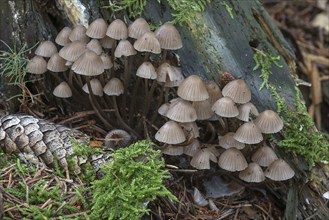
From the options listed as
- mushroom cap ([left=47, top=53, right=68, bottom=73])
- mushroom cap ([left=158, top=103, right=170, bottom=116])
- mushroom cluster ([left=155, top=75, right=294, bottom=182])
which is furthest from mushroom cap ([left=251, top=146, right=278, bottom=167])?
A: mushroom cap ([left=47, top=53, right=68, bottom=73])

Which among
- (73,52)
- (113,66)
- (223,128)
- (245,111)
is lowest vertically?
(223,128)

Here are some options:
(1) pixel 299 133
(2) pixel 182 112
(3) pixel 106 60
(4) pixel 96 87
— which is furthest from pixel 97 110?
(1) pixel 299 133

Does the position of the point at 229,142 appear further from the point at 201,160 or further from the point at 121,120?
the point at 121,120

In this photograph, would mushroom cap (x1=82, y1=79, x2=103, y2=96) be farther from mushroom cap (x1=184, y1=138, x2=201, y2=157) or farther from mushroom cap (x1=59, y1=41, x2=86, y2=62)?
mushroom cap (x1=184, y1=138, x2=201, y2=157)

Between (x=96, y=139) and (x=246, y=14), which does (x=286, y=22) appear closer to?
(x=246, y=14)

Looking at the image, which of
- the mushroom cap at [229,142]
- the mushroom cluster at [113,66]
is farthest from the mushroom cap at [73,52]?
the mushroom cap at [229,142]

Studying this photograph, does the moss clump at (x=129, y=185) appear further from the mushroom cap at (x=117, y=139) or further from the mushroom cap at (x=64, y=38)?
the mushroom cap at (x=64, y=38)

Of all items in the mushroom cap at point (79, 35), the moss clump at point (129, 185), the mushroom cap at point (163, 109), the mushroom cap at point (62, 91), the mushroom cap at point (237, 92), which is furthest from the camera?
the mushroom cap at point (62, 91)
